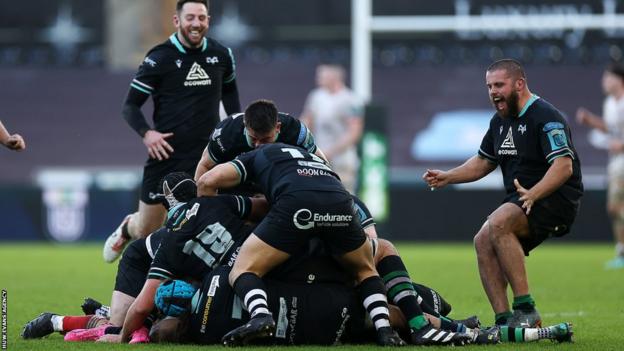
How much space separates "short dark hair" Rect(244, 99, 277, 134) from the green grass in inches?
55.3

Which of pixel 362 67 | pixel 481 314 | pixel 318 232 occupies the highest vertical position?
pixel 362 67

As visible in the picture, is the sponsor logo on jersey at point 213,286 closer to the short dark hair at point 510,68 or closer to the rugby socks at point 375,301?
the rugby socks at point 375,301

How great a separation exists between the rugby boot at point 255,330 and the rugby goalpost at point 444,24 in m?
15.2

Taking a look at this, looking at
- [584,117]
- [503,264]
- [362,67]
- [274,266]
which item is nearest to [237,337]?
[274,266]

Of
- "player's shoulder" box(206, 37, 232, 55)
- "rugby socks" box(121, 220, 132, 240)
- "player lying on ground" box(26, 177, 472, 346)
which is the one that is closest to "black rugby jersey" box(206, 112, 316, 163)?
"player lying on ground" box(26, 177, 472, 346)

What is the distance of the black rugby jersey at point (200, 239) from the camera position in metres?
7.72

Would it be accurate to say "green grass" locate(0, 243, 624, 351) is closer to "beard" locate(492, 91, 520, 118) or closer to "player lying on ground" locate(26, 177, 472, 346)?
"player lying on ground" locate(26, 177, 472, 346)

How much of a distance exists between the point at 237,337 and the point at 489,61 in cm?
1654

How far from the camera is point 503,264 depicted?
329 inches

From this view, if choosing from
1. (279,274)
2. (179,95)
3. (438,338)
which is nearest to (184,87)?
(179,95)

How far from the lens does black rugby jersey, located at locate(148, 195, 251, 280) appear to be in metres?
7.72

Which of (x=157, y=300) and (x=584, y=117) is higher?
(x=584, y=117)

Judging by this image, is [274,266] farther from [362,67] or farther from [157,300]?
[362,67]

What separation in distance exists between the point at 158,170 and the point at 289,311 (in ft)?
10.4
